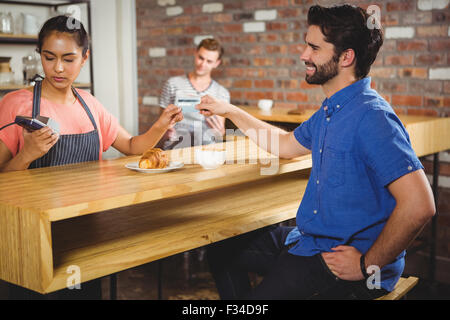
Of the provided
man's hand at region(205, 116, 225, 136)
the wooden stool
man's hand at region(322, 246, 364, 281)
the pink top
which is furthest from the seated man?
man's hand at region(322, 246, 364, 281)

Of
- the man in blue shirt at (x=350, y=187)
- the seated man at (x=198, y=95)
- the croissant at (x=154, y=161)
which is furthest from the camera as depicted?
the seated man at (x=198, y=95)

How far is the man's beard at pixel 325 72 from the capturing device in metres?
1.73

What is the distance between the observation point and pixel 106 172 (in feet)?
6.24

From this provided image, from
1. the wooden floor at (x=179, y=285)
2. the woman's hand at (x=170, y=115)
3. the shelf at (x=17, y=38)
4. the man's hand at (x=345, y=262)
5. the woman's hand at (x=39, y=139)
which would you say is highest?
the shelf at (x=17, y=38)

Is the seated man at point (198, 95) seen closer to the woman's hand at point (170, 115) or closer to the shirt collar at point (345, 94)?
the woman's hand at point (170, 115)

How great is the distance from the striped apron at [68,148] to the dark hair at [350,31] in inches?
43.1

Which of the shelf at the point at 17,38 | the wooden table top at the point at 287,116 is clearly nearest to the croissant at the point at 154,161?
the wooden table top at the point at 287,116

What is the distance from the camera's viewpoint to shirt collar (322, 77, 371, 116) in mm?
1704

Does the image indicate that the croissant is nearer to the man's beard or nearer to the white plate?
the white plate

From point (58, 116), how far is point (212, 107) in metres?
0.64

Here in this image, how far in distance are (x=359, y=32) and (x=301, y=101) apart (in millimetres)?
2377

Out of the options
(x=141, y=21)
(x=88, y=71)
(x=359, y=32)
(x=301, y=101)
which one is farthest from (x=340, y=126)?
(x=88, y=71)

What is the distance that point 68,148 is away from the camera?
2.21 metres
